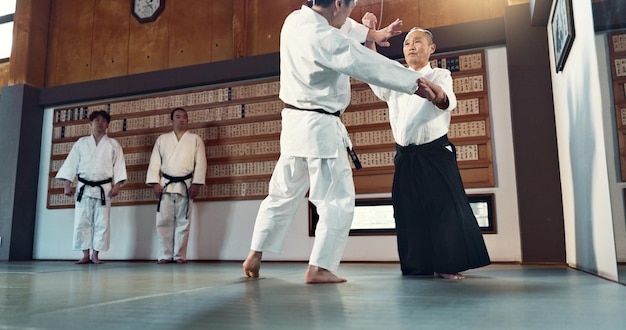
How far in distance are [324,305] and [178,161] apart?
3.34 m

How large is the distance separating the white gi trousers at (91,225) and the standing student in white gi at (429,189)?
2.96 metres

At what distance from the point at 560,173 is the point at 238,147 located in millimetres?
2649

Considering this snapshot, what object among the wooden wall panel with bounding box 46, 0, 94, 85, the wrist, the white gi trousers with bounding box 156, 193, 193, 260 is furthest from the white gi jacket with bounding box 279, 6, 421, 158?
the wooden wall panel with bounding box 46, 0, 94, 85

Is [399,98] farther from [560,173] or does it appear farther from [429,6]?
[429,6]

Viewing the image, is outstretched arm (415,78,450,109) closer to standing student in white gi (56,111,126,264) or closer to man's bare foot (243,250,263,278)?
man's bare foot (243,250,263,278)

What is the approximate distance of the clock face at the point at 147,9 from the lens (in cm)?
526

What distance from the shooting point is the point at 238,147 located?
4617mm

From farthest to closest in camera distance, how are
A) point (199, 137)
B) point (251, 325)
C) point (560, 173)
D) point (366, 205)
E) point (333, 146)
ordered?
1. point (199, 137)
2. point (366, 205)
3. point (560, 173)
4. point (333, 146)
5. point (251, 325)

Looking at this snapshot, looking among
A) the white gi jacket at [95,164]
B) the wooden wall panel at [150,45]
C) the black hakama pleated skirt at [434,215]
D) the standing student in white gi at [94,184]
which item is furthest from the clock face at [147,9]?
the black hakama pleated skirt at [434,215]

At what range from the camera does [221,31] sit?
16.3ft

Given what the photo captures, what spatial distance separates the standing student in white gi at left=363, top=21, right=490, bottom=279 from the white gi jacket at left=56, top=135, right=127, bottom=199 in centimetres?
293

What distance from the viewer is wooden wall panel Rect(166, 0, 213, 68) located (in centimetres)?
502

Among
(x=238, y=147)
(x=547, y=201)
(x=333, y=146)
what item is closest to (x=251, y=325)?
(x=333, y=146)

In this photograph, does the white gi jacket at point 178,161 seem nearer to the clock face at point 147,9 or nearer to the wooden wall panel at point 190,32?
the wooden wall panel at point 190,32
